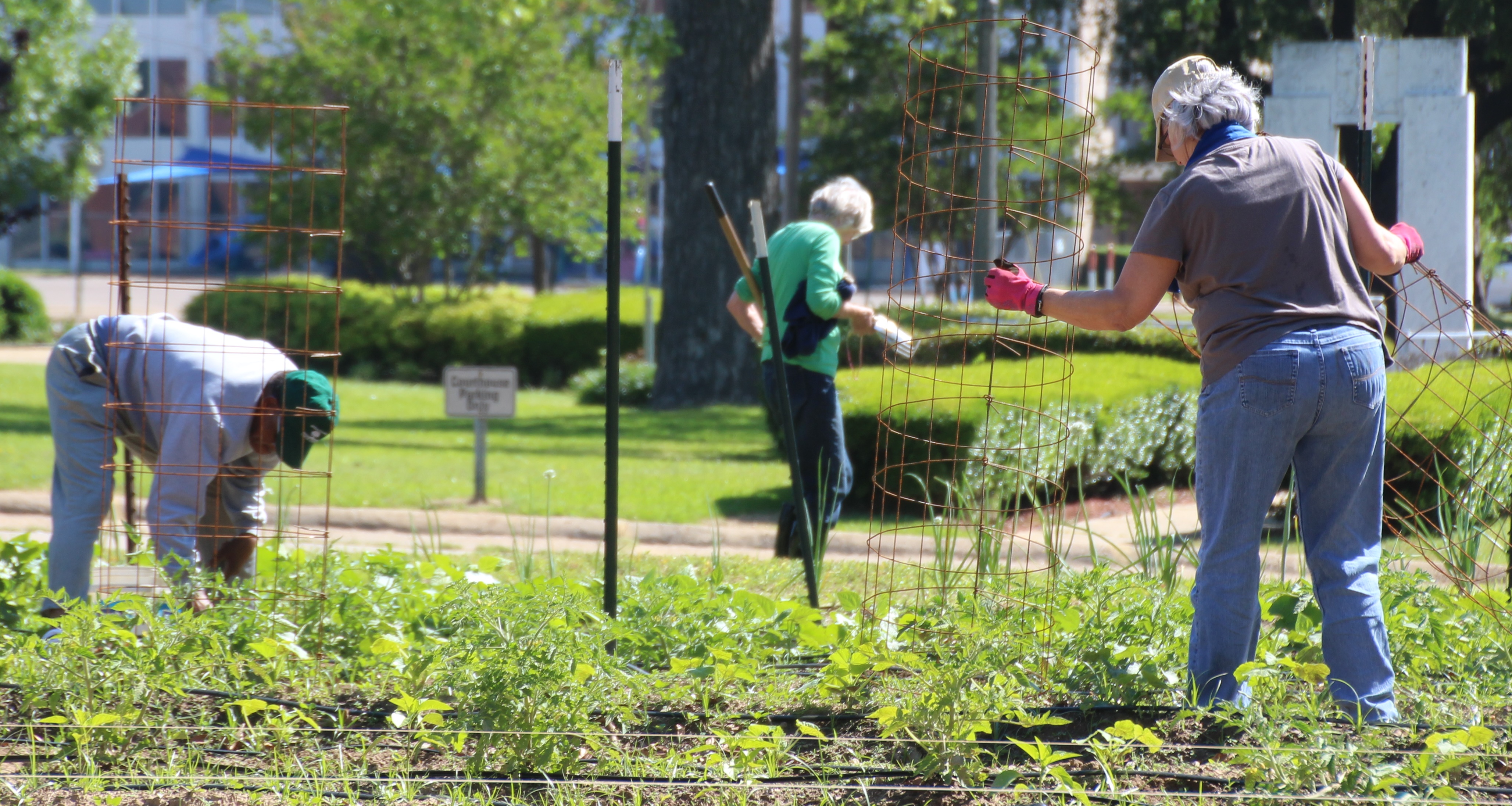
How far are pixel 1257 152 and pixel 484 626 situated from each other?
2086 mm

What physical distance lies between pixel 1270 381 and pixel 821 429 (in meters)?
2.41

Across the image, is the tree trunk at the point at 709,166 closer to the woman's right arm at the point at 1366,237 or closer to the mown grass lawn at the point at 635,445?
the mown grass lawn at the point at 635,445

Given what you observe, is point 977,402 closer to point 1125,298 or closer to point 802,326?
point 802,326

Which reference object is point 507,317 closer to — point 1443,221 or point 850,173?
point 850,173

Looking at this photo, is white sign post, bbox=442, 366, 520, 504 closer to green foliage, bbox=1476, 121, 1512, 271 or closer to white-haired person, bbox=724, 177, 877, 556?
white-haired person, bbox=724, 177, 877, 556

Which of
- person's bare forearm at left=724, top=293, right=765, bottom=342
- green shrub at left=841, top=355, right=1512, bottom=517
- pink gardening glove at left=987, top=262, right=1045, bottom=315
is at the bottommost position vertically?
green shrub at left=841, top=355, right=1512, bottom=517

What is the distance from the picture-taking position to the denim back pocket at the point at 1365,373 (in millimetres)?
2822

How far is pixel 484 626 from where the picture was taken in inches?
121

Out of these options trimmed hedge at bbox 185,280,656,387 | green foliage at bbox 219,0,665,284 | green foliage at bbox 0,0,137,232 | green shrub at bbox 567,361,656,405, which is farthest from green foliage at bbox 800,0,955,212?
green foliage at bbox 0,0,137,232

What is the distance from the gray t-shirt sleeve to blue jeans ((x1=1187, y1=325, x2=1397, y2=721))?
0.29 m

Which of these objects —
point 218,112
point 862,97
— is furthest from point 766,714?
point 862,97

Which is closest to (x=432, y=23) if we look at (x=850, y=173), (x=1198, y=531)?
(x=850, y=173)

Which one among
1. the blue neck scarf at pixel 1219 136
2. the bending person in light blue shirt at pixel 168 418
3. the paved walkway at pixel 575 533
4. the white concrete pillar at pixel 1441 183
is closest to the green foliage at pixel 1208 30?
the white concrete pillar at pixel 1441 183

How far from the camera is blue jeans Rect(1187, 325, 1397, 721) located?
111 inches
